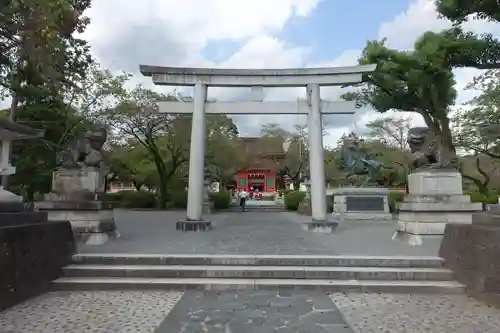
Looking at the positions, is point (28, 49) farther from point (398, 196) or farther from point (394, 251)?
point (398, 196)

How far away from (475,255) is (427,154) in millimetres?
4241

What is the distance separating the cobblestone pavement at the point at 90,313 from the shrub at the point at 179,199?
2254 centimetres

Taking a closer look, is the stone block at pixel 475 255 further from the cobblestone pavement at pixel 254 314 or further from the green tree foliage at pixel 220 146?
the green tree foliage at pixel 220 146

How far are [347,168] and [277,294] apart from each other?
14.7m

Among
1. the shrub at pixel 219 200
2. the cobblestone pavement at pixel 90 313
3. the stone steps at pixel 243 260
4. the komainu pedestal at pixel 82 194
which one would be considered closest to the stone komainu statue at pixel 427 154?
the stone steps at pixel 243 260

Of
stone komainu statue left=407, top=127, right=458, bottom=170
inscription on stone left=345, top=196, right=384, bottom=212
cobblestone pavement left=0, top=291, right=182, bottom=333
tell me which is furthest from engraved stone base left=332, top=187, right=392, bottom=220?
cobblestone pavement left=0, top=291, right=182, bottom=333

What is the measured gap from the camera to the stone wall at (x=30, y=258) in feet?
16.8

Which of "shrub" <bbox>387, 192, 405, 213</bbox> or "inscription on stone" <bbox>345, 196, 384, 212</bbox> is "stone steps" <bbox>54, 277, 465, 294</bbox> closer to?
"inscription on stone" <bbox>345, 196, 384, 212</bbox>

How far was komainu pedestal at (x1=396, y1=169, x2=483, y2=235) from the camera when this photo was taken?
9.21 m

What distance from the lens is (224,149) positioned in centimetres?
2912

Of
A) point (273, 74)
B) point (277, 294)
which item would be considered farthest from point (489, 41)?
point (277, 294)

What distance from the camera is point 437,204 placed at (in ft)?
30.2

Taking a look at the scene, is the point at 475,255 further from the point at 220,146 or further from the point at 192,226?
the point at 220,146

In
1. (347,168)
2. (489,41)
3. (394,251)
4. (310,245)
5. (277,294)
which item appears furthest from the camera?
(347,168)
